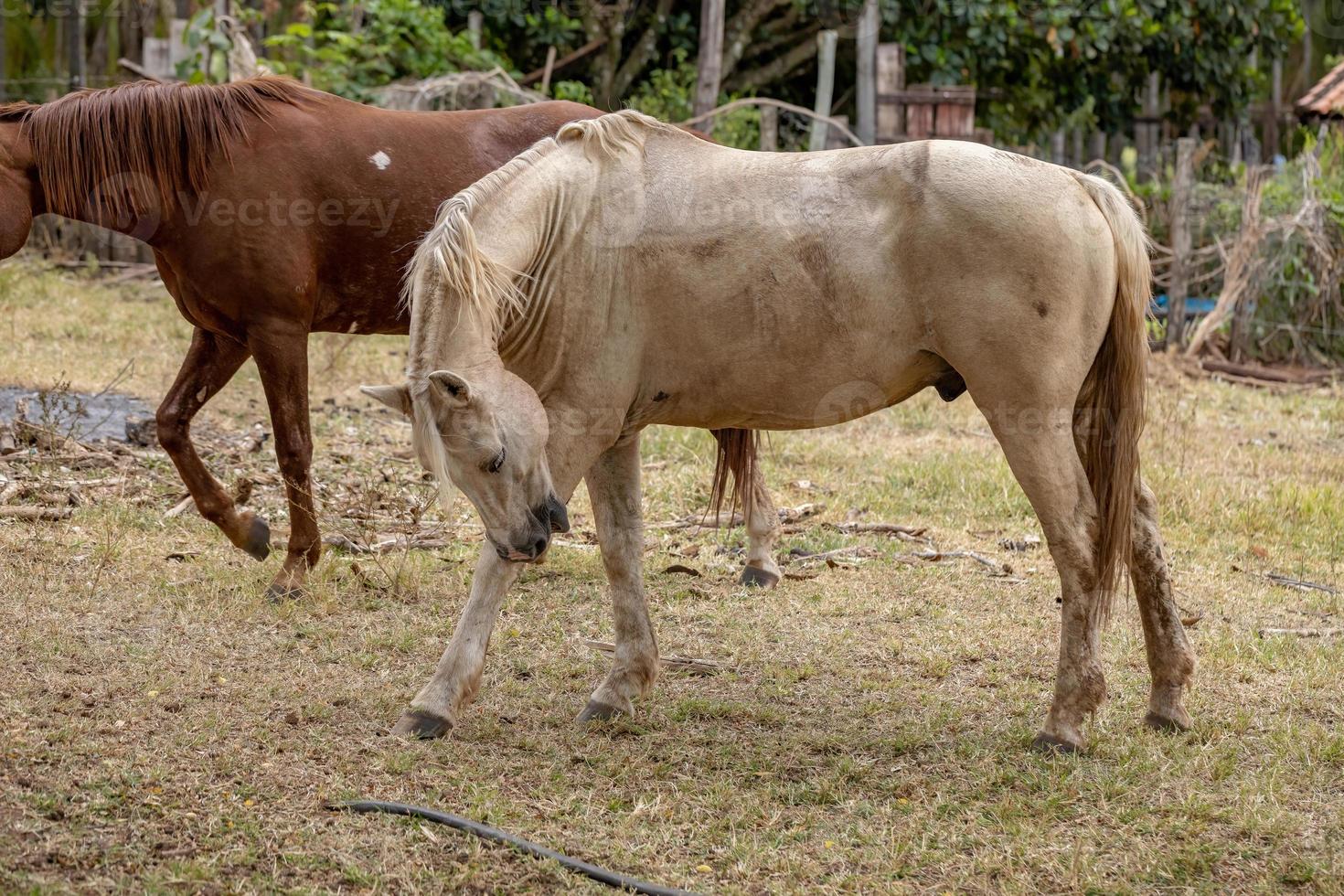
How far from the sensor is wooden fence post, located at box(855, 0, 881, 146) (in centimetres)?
1165

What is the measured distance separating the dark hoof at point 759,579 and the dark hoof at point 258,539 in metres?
1.98

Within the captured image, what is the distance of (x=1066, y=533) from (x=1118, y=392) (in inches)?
18.1

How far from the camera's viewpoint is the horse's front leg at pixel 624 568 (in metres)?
4.07

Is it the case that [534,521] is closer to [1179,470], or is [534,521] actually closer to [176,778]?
[176,778]

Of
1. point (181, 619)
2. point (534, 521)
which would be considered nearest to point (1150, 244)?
point (534, 521)

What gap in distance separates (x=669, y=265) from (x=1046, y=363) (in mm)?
1092

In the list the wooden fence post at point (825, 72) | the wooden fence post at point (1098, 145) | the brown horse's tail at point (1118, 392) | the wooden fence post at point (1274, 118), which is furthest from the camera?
the wooden fence post at point (1274, 118)

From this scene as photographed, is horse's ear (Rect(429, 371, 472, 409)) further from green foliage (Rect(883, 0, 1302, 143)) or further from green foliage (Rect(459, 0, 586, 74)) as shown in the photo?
green foliage (Rect(883, 0, 1302, 143))

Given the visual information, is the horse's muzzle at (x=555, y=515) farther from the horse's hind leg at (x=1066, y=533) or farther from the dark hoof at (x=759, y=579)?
the dark hoof at (x=759, y=579)

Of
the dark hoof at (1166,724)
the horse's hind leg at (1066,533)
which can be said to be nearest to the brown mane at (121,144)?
the horse's hind leg at (1066,533)

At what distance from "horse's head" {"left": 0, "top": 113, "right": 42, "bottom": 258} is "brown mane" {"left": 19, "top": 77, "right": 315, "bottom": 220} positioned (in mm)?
28

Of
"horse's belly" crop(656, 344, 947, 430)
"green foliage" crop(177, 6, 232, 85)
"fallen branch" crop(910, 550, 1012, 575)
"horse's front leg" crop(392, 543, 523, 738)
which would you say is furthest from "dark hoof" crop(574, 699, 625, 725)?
"green foliage" crop(177, 6, 232, 85)

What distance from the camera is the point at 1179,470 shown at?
7.10 m

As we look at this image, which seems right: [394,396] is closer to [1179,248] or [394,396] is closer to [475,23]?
[1179,248]
